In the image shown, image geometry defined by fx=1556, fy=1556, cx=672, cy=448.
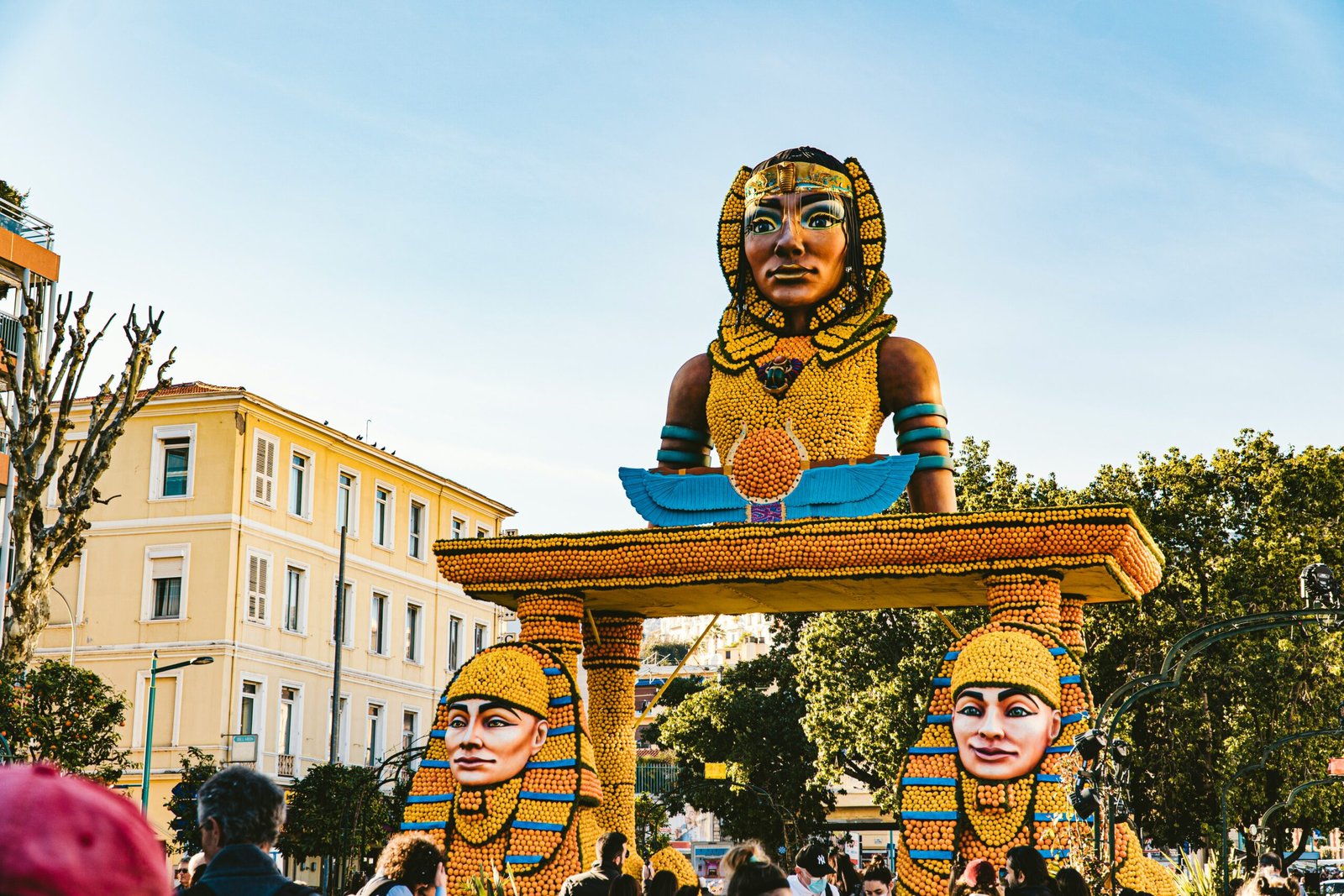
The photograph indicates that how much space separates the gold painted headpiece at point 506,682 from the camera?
1847 centimetres

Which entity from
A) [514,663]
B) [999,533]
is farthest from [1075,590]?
[514,663]

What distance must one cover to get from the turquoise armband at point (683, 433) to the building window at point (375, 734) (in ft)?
86.6

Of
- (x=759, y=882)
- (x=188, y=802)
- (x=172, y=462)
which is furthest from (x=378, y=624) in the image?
(x=759, y=882)

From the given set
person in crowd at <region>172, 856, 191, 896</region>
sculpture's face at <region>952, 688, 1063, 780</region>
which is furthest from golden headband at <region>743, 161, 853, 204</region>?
person in crowd at <region>172, 856, 191, 896</region>

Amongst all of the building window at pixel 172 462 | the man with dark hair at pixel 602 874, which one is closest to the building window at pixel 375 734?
the building window at pixel 172 462

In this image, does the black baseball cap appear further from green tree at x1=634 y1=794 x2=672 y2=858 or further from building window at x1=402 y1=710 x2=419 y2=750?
green tree at x1=634 y1=794 x2=672 y2=858

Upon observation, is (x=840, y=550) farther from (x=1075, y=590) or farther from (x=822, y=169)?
(x=822, y=169)

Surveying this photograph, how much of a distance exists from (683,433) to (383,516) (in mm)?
27450

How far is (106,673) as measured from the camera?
1544 inches

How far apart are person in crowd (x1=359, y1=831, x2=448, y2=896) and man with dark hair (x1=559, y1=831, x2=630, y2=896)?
5.90 ft

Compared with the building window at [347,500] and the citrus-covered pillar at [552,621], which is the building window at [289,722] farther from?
the citrus-covered pillar at [552,621]

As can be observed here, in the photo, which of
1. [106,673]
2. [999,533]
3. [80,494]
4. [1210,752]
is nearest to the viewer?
[999,533]

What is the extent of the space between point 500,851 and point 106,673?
24.4 metres

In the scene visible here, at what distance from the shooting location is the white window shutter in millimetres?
40594
